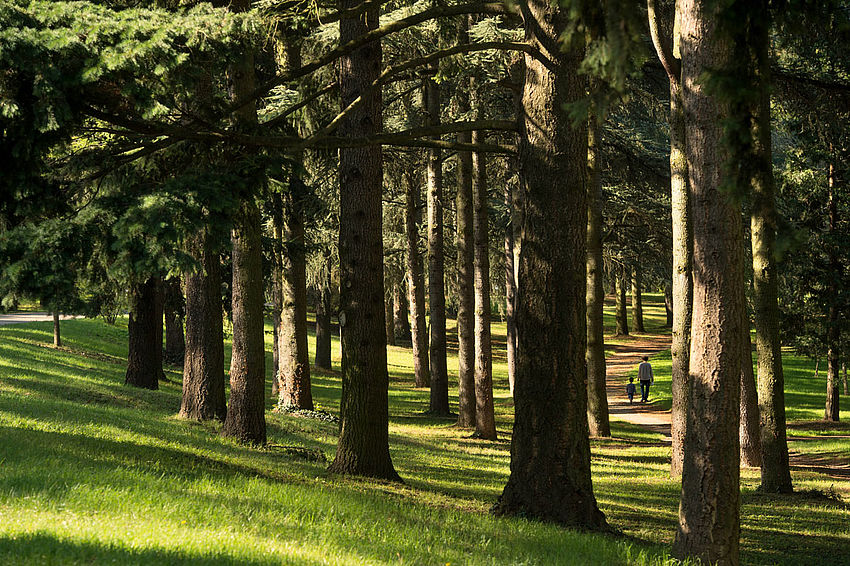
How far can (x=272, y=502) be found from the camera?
318 inches

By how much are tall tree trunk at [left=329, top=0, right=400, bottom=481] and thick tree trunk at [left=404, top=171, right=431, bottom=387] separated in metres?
16.7

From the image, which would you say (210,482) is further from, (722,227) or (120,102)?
(722,227)

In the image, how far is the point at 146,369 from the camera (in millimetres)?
19891

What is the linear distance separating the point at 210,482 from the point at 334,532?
179 cm

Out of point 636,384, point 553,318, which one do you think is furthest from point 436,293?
point 636,384

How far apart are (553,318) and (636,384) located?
28669mm

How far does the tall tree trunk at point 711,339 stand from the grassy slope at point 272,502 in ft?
2.11

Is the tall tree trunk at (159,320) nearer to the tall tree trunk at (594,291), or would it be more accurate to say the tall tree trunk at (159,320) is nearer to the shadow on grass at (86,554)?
the tall tree trunk at (594,291)

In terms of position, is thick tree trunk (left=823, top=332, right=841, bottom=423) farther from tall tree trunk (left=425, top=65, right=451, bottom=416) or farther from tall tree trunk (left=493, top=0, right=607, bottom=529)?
tall tree trunk (left=493, top=0, right=607, bottom=529)

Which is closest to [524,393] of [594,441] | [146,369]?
[594,441]

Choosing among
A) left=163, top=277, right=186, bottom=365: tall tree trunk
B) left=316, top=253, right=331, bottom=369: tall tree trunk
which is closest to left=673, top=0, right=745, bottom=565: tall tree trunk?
left=163, top=277, right=186, bottom=365: tall tree trunk

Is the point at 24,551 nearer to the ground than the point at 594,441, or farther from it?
farther from it

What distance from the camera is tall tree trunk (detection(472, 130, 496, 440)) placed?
18641 millimetres

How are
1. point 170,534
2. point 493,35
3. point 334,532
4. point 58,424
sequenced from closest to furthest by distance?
point 170,534 → point 334,532 → point 58,424 → point 493,35
